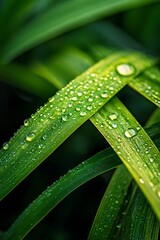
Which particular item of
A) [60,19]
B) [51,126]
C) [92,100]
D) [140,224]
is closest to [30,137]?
[51,126]

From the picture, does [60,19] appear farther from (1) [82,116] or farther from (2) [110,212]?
(2) [110,212]

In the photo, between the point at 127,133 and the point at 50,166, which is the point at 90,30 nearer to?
the point at 50,166

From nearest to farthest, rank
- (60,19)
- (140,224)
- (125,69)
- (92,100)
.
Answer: (140,224)
(92,100)
(125,69)
(60,19)

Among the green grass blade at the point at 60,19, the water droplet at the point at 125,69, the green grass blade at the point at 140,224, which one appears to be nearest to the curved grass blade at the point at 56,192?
the green grass blade at the point at 140,224

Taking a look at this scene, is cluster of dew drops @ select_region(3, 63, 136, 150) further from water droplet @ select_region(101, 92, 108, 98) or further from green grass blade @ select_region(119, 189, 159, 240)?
green grass blade @ select_region(119, 189, 159, 240)

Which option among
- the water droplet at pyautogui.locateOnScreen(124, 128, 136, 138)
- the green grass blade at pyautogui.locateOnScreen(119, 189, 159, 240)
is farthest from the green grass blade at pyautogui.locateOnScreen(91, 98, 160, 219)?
the green grass blade at pyautogui.locateOnScreen(119, 189, 159, 240)

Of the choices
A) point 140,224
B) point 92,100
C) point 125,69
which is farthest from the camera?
point 125,69

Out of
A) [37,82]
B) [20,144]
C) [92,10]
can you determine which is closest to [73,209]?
[37,82]
